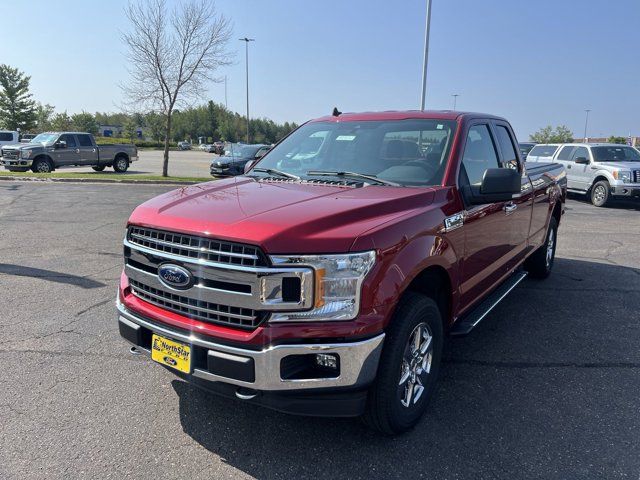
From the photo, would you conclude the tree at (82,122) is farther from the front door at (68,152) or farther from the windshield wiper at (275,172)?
the windshield wiper at (275,172)

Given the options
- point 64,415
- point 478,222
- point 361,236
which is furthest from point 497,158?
point 64,415

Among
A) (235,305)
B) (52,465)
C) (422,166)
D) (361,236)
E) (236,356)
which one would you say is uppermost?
(422,166)

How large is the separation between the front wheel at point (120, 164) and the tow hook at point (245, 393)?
Answer: 942 inches

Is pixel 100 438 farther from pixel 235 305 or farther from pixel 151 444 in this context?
pixel 235 305

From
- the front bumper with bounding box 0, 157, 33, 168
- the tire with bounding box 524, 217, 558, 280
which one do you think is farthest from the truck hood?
the front bumper with bounding box 0, 157, 33, 168

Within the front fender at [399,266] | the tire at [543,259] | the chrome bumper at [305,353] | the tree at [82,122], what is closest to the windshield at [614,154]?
the tire at [543,259]

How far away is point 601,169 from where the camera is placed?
577 inches

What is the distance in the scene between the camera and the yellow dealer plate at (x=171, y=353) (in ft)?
8.48

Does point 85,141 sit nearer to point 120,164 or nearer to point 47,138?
point 47,138

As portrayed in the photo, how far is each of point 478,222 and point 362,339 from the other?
5.55ft

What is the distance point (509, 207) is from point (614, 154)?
45.1 feet

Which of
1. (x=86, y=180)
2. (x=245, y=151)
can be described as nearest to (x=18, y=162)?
(x=86, y=180)

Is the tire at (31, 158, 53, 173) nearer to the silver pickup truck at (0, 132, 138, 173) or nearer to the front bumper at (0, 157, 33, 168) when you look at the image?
the silver pickup truck at (0, 132, 138, 173)

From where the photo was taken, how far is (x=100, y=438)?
2859 mm
